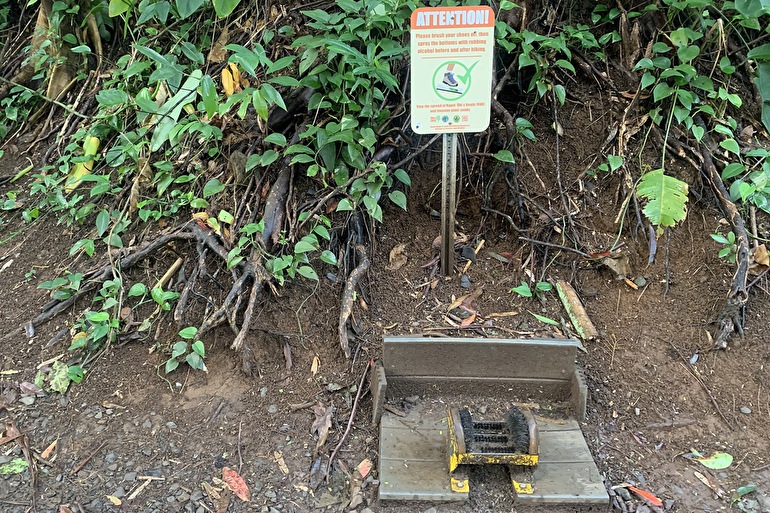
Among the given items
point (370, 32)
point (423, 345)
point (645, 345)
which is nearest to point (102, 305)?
point (423, 345)

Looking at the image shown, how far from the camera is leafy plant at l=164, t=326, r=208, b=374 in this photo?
3.17m

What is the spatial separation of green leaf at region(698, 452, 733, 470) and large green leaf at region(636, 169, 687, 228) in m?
1.40

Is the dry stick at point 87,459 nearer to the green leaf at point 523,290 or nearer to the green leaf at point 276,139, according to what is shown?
the green leaf at point 276,139

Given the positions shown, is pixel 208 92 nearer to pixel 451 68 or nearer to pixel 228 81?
pixel 228 81

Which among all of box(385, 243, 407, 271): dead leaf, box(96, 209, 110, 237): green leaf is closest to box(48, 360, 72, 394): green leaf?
box(96, 209, 110, 237): green leaf

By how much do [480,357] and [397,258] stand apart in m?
1.02

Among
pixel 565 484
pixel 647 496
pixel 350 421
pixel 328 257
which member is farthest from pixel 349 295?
pixel 647 496

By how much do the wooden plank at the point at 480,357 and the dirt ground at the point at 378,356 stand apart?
25 centimetres

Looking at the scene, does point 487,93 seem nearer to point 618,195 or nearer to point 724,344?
point 618,195

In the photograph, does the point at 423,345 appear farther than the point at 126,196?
No

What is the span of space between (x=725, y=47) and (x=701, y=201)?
1.26 metres

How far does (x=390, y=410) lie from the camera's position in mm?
3111

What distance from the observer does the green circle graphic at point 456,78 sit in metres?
3.17

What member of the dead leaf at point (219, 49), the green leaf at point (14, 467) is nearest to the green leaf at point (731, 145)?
the dead leaf at point (219, 49)
